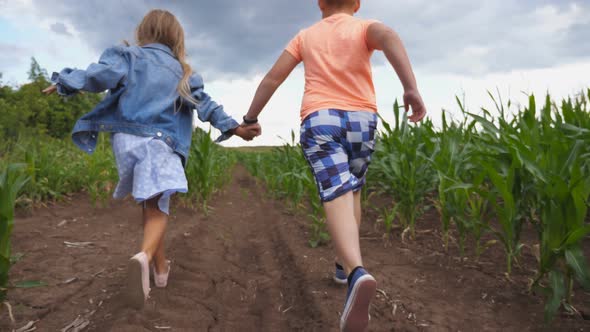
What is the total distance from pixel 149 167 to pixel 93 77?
0.50 meters

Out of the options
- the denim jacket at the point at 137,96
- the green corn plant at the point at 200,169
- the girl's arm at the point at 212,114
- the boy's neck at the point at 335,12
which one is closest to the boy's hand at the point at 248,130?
the girl's arm at the point at 212,114

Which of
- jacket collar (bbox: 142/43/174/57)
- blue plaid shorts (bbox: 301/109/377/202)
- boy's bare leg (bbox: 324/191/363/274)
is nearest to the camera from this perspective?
boy's bare leg (bbox: 324/191/363/274)

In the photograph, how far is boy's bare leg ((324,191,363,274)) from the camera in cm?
169

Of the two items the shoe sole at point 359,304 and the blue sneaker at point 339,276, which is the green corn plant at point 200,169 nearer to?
the blue sneaker at point 339,276

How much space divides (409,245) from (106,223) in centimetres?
263

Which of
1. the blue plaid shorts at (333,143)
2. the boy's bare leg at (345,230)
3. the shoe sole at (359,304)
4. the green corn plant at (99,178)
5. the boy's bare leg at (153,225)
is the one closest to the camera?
the shoe sole at (359,304)

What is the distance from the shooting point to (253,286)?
8.16ft

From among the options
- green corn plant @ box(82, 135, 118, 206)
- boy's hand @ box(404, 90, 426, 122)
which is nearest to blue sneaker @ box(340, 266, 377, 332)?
boy's hand @ box(404, 90, 426, 122)

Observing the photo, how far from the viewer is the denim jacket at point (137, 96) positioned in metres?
2.05

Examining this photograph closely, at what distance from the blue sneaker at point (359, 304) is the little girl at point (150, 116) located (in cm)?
91

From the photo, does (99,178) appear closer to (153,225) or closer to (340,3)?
(153,225)

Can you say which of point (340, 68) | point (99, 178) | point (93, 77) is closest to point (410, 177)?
point (340, 68)

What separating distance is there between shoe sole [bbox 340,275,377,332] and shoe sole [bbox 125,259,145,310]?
0.84 meters

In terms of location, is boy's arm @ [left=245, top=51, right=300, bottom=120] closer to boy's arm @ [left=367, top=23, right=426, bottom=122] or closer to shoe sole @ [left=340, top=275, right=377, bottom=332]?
boy's arm @ [left=367, top=23, right=426, bottom=122]
